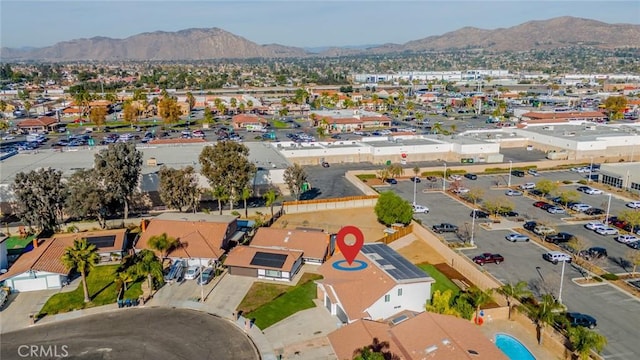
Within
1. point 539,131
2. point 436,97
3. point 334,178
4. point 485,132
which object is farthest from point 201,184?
point 436,97

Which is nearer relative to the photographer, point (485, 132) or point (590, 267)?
point (590, 267)

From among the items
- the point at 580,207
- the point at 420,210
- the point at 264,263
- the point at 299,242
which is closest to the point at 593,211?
the point at 580,207

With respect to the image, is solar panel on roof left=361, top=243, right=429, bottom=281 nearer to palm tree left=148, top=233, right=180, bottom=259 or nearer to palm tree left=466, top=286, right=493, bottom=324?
palm tree left=466, top=286, right=493, bottom=324

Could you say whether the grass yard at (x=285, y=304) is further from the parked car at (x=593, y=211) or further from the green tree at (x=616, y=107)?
the green tree at (x=616, y=107)

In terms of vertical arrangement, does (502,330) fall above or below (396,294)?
below

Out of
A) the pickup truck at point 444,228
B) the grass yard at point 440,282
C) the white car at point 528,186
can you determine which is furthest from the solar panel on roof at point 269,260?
the white car at point 528,186

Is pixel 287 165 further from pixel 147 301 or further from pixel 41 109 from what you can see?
pixel 41 109
